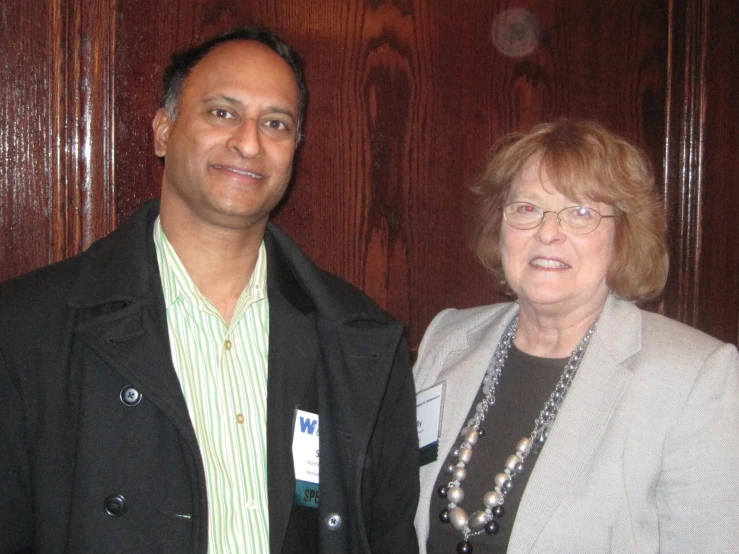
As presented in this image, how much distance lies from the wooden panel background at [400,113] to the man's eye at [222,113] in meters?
0.38

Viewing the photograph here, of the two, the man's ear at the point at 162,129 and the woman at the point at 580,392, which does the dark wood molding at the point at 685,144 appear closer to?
the woman at the point at 580,392

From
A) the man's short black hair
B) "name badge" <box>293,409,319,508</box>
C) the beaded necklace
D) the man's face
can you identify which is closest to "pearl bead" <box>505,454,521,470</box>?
the beaded necklace

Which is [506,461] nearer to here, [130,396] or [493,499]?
[493,499]

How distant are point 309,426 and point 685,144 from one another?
6.50 feet

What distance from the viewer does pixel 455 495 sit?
175 cm

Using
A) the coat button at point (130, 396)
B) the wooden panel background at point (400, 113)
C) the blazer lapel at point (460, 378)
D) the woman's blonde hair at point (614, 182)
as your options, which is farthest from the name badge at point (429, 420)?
the coat button at point (130, 396)

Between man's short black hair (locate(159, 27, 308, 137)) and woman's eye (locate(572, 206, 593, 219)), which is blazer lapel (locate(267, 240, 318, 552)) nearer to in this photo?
man's short black hair (locate(159, 27, 308, 137))

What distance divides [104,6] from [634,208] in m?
1.51

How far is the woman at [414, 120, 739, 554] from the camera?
1.56m

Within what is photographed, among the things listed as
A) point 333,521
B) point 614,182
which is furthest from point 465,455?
point 614,182

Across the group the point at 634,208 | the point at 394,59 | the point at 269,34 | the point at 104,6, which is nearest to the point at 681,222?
the point at 634,208

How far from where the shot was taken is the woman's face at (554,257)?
1.77 metres

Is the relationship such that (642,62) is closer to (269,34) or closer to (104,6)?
(269,34)

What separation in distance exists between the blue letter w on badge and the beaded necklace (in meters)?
0.42
